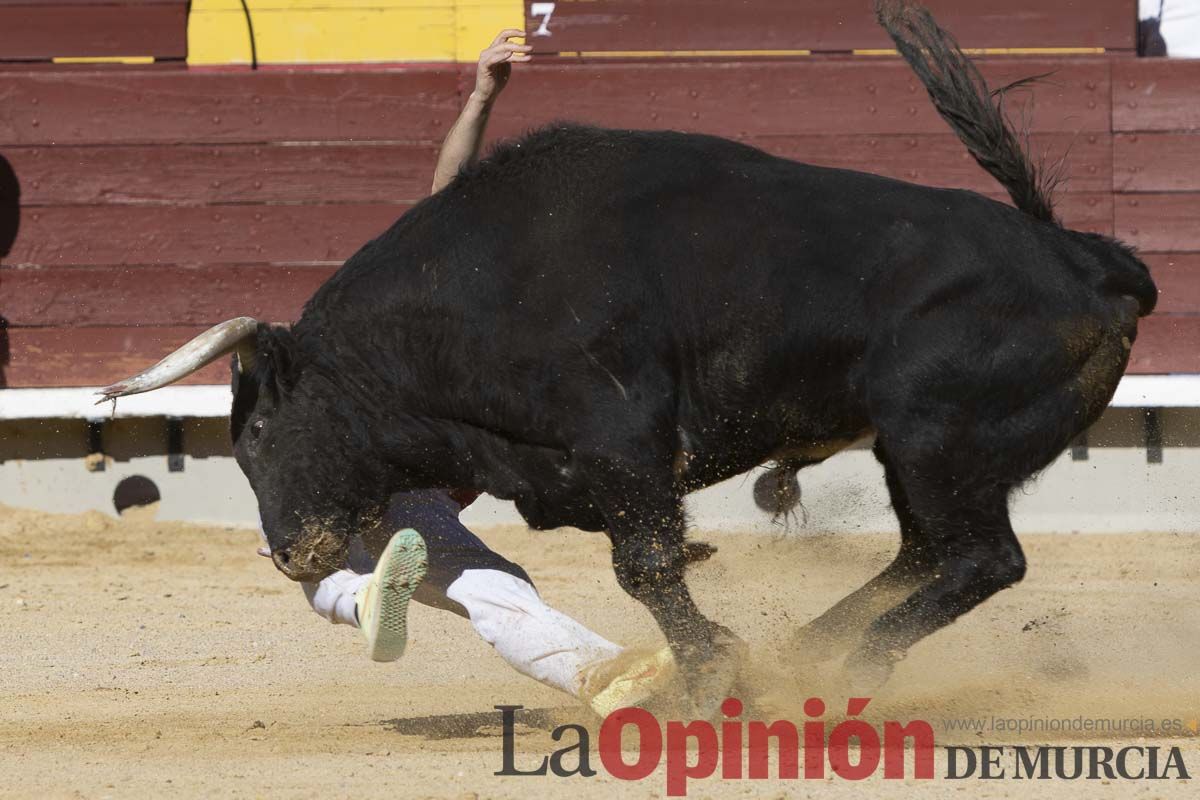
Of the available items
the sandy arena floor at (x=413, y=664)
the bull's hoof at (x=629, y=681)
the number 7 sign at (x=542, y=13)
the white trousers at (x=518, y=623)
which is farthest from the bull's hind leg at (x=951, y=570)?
the number 7 sign at (x=542, y=13)

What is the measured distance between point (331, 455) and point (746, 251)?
3.27 feet

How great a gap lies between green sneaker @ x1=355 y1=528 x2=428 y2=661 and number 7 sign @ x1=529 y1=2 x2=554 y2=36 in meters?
3.68

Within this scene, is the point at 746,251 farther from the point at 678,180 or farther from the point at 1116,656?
the point at 1116,656

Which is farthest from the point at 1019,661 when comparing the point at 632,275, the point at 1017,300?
the point at 632,275

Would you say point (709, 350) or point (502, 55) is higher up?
point (502, 55)

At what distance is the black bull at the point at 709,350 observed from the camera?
324cm

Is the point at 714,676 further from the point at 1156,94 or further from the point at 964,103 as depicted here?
the point at 1156,94

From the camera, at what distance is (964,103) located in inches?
136

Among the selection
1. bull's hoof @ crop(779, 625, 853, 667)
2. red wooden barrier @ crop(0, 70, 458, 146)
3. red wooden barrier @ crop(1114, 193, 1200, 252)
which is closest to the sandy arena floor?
bull's hoof @ crop(779, 625, 853, 667)

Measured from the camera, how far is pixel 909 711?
3498 mm

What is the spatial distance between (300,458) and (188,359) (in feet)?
1.13

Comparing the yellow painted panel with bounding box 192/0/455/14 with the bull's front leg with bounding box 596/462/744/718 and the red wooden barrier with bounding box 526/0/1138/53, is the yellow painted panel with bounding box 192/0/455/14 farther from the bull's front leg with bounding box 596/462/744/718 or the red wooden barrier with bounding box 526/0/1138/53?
the bull's front leg with bounding box 596/462/744/718

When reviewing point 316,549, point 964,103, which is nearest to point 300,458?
point 316,549

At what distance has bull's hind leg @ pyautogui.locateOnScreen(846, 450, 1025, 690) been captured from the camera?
328cm
